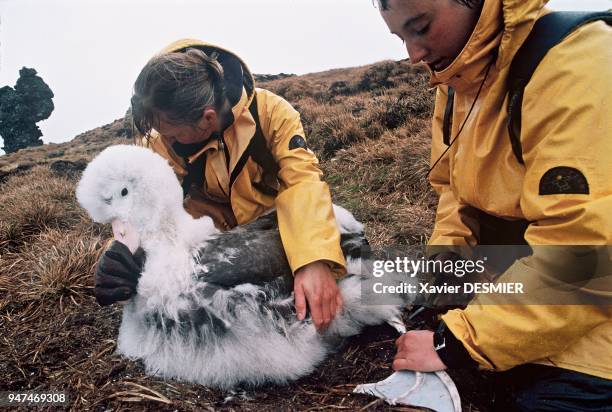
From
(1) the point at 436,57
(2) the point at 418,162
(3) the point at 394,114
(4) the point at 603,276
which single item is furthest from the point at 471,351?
(3) the point at 394,114

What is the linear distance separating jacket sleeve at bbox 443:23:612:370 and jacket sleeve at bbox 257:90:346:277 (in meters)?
0.72

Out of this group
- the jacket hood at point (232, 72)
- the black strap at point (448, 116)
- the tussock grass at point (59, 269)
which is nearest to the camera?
the black strap at point (448, 116)

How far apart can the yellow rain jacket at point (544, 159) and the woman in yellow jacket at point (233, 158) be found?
64 centimetres

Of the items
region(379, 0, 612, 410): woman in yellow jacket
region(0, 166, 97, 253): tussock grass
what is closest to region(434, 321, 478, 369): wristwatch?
region(379, 0, 612, 410): woman in yellow jacket

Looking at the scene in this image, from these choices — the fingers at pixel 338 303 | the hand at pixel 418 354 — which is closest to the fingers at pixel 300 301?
the fingers at pixel 338 303

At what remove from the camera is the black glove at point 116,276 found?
6.15 feet

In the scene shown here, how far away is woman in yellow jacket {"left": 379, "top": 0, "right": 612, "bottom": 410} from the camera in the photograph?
4.31ft

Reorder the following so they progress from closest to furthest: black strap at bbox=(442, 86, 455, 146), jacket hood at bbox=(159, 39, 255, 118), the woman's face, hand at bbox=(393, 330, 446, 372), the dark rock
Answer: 1. the woman's face
2. hand at bbox=(393, 330, 446, 372)
3. black strap at bbox=(442, 86, 455, 146)
4. jacket hood at bbox=(159, 39, 255, 118)
5. the dark rock

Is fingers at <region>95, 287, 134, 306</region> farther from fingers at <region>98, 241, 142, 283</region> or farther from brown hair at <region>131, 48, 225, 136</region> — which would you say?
brown hair at <region>131, 48, 225, 136</region>

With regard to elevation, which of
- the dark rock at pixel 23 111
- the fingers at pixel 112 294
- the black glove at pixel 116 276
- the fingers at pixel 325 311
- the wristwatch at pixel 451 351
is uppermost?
the dark rock at pixel 23 111

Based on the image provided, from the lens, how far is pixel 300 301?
74.0 inches

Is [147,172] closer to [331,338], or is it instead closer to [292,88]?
[331,338]

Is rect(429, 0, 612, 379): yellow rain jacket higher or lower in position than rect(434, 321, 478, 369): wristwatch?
higher

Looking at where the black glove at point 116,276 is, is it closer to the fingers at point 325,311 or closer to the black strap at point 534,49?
the fingers at point 325,311
